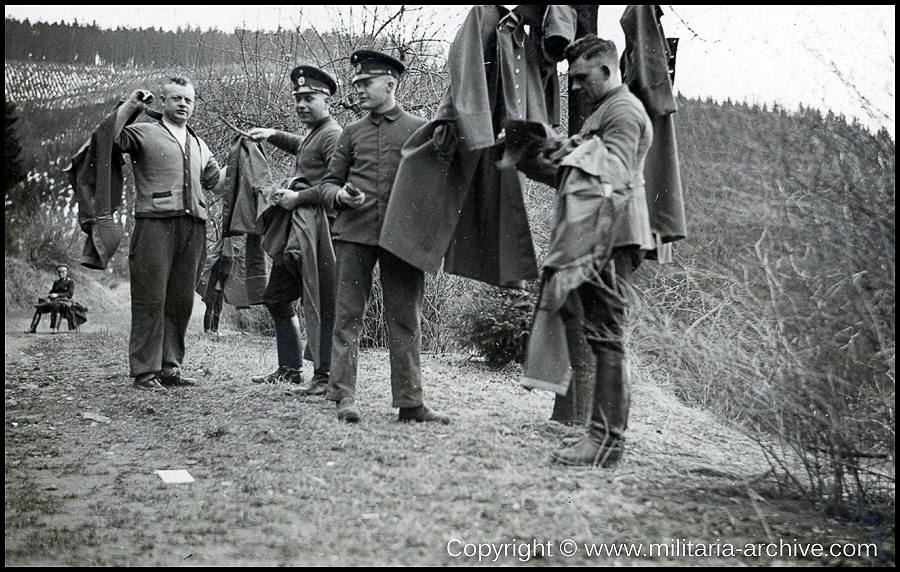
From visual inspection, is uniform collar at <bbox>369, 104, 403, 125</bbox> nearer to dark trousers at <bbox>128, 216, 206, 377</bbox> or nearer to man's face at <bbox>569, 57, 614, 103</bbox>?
man's face at <bbox>569, 57, 614, 103</bbox>

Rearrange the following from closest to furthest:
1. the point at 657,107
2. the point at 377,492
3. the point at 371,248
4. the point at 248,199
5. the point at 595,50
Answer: the point at 377,492 < the point at 595,50 < the point at 657,107 < the point at 371,248 < the point at 248,199

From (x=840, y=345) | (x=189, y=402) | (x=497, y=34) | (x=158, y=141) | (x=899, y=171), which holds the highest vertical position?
(x=497, y=34)

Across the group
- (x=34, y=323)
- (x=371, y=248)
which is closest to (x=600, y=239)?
(x=371, y=248)

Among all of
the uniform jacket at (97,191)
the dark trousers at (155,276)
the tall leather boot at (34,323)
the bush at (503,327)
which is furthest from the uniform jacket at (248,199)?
the tall leather boot at (34,323)

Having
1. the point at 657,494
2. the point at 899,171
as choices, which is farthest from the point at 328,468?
the point at 899,171

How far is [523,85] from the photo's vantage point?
400 centimetres

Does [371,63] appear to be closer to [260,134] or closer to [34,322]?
[260,134]

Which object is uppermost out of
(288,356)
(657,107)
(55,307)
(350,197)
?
(657,107)

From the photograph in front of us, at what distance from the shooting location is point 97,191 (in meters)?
5.32

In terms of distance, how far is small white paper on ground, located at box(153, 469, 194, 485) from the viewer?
3332 mm

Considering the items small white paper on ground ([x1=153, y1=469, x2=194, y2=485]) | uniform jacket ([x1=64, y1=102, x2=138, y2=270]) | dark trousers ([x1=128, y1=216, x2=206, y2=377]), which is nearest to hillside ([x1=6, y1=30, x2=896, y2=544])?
small white paper on ground ([x1=153, y1=469, x2=194, y2=485])

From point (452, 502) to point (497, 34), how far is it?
238cm

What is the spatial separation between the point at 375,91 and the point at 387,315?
4.38 feet

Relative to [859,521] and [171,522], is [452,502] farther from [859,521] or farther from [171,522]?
[859,521]
